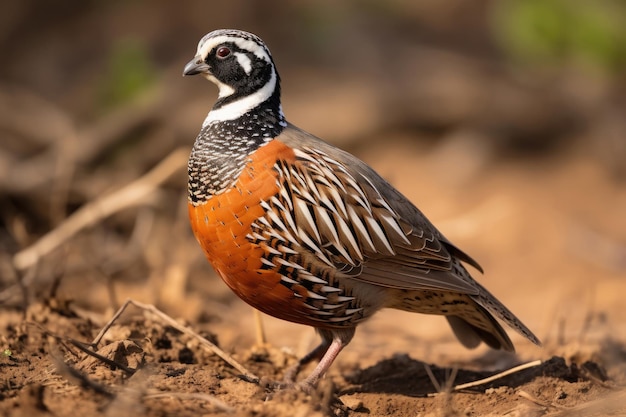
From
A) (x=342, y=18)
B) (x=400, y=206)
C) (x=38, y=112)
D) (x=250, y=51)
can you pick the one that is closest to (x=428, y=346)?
(x=400, y=206)

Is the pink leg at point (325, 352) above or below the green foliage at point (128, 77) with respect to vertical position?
below

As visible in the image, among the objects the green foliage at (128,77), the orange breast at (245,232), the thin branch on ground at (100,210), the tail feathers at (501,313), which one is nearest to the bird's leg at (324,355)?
the orange breast at (245,232)

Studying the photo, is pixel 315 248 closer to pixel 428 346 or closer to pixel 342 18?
pixel 428 346

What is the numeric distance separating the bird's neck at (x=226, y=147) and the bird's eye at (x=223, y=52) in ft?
1.41

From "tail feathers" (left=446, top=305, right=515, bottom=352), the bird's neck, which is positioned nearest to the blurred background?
"tail feathers" (left=446, top=305, right=515, bottom=352)

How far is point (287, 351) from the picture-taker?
22.0 feet

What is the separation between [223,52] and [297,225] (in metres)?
1.34

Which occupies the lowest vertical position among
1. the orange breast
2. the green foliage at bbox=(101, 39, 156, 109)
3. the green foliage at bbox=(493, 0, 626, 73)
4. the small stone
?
the small stone

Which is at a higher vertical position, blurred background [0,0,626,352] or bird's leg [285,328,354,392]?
blurred background [0,0,626,352]

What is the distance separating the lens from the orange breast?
17.8 feet

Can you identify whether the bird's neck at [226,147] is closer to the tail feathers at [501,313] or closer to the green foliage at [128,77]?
the tail feathers at [501,313]

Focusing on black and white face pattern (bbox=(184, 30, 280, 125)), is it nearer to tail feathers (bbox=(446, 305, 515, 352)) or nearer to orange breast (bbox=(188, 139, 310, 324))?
orange breast (bbox=(188, 139, 310, 324))

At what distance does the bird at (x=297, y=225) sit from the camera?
5.46 meters

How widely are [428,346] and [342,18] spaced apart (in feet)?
40.2
